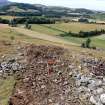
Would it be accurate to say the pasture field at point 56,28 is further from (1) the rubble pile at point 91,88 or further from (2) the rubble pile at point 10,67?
(1) the rubble pile at point 91,88

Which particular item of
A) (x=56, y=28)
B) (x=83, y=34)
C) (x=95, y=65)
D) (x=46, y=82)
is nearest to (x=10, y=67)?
(x=46, y=82)

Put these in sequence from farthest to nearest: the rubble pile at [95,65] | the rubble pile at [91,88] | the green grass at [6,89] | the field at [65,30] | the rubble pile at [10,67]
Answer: the field at [65,30]
the rubble pile at [10,67]
the rubble pile at [95,65]
the green grass at [6,89]
the rubble pile at [91,88]

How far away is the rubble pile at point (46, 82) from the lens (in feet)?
61.0

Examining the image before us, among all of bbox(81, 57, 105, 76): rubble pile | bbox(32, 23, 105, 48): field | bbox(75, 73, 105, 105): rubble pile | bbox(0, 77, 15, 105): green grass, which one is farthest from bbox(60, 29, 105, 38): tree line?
bbox(75, 73, 105, 105): rubble pile

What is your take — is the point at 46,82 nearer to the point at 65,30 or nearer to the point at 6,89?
the point at 6,89

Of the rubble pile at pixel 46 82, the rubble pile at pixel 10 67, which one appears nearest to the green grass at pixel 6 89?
the rubble pile at pixel 46 82

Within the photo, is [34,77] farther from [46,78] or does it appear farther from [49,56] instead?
[49,56]

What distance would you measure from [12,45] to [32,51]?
193 inches

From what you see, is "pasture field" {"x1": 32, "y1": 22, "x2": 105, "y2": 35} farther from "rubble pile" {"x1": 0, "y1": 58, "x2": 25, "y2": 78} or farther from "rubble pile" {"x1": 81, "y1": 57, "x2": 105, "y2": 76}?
"rubble pile" {"x1": 81, "y1": 57, "x2": 105, "y2": 76}

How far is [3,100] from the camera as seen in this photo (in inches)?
749

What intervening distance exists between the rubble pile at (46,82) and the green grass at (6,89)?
39 centimetres

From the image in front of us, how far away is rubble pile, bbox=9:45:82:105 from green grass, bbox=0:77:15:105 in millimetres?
386

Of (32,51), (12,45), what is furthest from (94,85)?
(12,45)

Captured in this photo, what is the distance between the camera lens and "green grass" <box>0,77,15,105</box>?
1906cm
